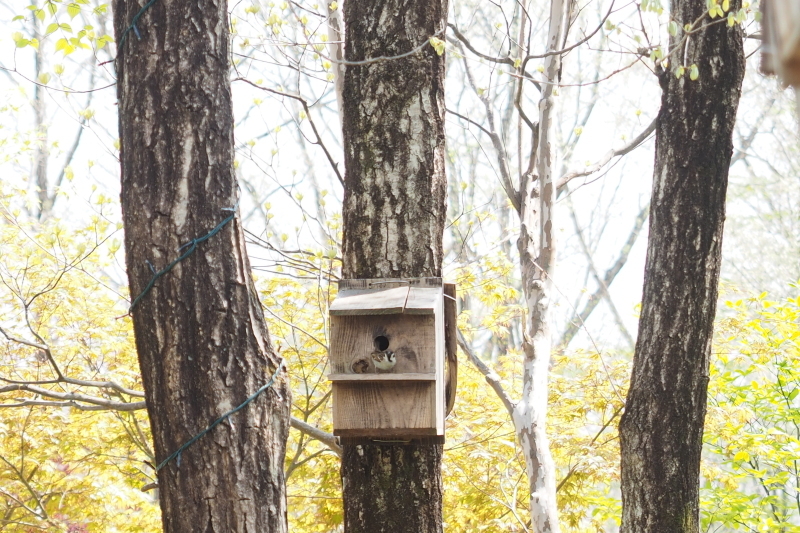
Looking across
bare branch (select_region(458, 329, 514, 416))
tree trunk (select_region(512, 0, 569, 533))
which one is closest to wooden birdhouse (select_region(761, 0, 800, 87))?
tree trunk (select_region(512, 0, 569, 533))

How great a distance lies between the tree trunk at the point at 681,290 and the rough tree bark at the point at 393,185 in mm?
1202

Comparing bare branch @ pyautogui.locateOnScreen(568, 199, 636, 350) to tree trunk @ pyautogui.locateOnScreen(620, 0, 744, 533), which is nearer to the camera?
tree trunk @ pyautogui.locateOnScreen(620, 0, 744, 533)

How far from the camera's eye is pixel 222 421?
1812 millimetres

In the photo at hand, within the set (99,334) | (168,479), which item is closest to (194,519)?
(168,479)

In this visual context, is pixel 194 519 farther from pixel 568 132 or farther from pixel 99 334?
pixel 568 132

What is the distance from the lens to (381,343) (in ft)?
6.78

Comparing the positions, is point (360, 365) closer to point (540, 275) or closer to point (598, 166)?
point (540, 275)

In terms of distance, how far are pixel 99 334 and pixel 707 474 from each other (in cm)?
429

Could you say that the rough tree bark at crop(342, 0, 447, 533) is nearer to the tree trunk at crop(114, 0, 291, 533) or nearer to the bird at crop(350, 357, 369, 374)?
the bird at crop(350, 357, 369, 374)

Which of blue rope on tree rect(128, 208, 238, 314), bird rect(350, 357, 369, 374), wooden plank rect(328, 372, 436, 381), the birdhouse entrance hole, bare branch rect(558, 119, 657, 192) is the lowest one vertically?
wooden plank rect(328, 372, 436, 381)

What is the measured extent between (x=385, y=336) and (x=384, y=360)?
7 cm

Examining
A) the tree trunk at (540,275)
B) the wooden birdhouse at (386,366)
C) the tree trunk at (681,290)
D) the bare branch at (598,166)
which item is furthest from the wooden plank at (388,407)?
the bare branch at (598,166)

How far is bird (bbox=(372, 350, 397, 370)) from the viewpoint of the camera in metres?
2.01

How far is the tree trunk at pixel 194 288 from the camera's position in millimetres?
1803
